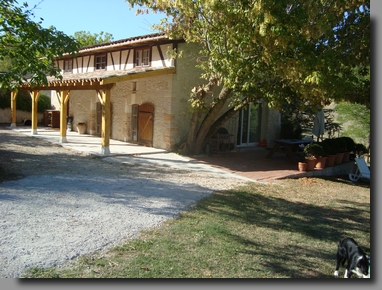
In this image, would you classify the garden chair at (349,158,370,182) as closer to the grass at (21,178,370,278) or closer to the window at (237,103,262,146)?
the grass at (21,178,370,278)

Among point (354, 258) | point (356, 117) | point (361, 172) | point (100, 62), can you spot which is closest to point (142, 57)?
point (100, 62)

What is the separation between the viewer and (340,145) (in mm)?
14094

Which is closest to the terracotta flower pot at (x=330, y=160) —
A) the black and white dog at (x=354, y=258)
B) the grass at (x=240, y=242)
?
the grass at (x=240, y=242)

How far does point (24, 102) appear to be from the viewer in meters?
23.0

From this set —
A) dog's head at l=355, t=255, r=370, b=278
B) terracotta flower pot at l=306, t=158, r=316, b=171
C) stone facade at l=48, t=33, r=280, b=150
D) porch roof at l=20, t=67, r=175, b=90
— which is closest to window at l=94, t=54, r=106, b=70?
stone facade at l=48, t=33, r=280, b=150

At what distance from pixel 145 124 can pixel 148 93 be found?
1246mm

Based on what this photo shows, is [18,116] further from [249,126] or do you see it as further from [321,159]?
[321,159]

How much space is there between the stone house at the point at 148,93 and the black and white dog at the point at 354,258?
784cm

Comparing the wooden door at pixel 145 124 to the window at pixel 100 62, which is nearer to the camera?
the wooden door at pixel 145 124

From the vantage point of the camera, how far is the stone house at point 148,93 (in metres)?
12.6

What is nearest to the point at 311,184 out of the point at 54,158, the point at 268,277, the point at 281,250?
the point at 281,250

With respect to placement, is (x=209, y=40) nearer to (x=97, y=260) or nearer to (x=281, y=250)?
(x=281, y=250)

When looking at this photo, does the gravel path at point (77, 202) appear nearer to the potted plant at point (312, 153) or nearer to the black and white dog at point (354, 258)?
the black and white dog at point (354, 258)

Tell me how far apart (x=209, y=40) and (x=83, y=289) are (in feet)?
27.3
